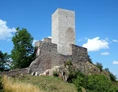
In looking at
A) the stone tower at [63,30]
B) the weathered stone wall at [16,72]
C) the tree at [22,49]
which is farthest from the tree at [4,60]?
the stone tower at [63,30]

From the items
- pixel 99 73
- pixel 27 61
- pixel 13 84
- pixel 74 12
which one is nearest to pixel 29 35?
pixel 27 61

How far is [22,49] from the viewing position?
2266 cm

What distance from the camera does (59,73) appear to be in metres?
21.4

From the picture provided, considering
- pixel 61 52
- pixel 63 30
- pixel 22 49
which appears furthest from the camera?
pixel 63 30

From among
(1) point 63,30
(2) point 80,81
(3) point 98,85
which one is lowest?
(3) point 98,85

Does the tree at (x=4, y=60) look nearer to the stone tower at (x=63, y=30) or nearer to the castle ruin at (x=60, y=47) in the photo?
the castle ruin at (x=60, y=47)

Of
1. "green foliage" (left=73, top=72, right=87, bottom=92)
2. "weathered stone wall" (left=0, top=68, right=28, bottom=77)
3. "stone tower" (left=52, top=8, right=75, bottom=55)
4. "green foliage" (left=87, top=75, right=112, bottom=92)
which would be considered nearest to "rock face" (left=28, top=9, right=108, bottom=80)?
"stone tower" (left=52, top=8, right=75, bottom=55)

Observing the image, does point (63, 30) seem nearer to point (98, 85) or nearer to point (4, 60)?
point (4, 60)

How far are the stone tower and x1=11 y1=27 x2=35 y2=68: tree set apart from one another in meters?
3.03

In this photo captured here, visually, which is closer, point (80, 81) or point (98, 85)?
point (98, 85)

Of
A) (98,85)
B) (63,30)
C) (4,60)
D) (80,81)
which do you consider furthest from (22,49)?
(98,85)

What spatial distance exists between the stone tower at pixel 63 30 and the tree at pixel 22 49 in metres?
3.03

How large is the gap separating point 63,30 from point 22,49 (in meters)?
5.13

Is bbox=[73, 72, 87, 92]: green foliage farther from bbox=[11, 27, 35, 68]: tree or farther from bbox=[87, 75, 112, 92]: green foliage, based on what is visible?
bbox=[11, 27, 35, 68]: tree
